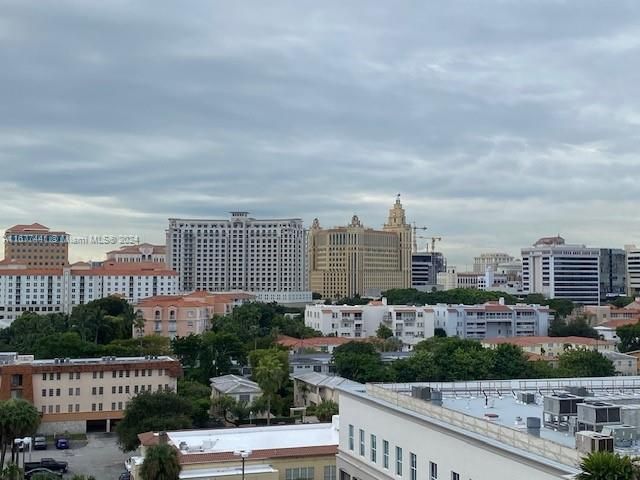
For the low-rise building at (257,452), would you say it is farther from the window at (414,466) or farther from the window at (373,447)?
the window at (414,466)

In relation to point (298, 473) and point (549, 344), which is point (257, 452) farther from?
point (549, 344)

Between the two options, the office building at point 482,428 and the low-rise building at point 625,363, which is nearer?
the office building at point 482,428

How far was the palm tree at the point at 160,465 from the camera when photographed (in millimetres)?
32969

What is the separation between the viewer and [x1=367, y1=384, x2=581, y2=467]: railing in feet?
68.0

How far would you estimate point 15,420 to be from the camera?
41094mm

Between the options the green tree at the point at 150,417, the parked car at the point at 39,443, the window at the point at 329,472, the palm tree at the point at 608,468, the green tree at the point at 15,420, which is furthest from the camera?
the parked car at the point at 39,443

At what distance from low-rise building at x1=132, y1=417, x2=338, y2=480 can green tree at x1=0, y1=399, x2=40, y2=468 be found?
6276 millimetres

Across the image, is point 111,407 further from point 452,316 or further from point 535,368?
point 452,316

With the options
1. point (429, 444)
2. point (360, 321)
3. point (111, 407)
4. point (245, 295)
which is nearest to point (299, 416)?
point (111, 407)

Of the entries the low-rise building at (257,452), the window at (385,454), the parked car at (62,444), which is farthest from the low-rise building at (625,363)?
the window at (385,454)

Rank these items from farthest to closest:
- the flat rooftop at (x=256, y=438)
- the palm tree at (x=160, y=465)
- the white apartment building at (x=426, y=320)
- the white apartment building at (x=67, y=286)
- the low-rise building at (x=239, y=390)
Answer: the white apartment building at (x=67, y=286) < the white apartment building at (x=426, y=320) < the low-rise building at (x=239, y=390) < the flat rooftop at (x=256, y=438) < the palm tree at (x=160, y=465)

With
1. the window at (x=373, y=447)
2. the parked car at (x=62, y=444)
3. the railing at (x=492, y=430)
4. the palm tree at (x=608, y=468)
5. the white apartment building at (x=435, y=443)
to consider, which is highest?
the palm tree at (x=608, y=468)

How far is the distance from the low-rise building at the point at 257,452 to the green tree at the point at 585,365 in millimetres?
43172

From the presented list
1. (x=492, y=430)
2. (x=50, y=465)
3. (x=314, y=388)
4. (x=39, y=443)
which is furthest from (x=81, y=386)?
(x=492, y=430)
